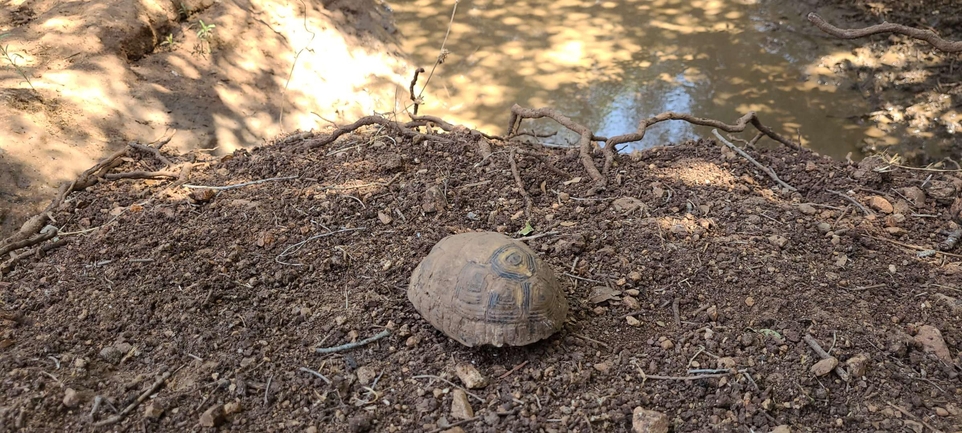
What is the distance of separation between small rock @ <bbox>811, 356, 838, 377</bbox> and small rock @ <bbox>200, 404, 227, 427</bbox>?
2320 mm

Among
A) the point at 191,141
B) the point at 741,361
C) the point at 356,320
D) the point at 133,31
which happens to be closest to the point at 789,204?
the point at 741,361

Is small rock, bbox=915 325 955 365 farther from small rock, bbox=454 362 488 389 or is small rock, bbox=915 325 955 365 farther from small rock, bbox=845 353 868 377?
small rock, bbox=454 362 488 389

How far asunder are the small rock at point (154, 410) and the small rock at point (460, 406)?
1107 mm

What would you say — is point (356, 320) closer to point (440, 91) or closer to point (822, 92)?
point (440, 91)

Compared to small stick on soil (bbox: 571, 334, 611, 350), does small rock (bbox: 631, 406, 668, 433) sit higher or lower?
higher

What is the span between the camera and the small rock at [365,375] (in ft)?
7.46

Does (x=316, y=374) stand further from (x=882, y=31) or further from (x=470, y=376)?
(x=882, y=31)

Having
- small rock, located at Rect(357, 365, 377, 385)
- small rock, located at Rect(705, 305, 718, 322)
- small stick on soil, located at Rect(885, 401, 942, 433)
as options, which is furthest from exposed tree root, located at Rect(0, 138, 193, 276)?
small stick on soil, located at Rect(885, 401, 942, 433)

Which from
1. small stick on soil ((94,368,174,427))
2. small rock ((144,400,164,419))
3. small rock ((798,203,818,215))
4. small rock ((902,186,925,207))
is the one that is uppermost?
small rock ((902,186,925,207))

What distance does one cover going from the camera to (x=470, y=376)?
224cm

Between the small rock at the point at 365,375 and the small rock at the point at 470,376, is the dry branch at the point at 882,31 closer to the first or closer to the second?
the small rock at the point at 470,376

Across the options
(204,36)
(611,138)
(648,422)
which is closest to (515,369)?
(648,422)

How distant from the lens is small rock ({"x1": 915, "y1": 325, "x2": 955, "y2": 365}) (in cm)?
228

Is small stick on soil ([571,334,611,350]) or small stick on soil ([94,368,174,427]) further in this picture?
small stick on soil ([571,334,611,350])
